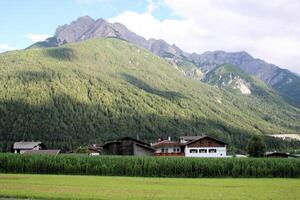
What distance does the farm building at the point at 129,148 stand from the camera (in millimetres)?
123875

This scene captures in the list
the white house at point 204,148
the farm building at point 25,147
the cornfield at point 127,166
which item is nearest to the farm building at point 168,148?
the white house at point 204,148

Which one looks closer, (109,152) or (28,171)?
(28,171)

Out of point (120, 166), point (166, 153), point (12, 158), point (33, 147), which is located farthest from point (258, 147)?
point (12, 158)

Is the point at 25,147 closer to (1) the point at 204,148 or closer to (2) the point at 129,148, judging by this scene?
(2) the point at 129,148

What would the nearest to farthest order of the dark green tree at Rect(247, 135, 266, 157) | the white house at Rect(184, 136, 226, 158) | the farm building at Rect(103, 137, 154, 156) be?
1. the farm building at Rect(103, 137, 154, 156)
2. the white house at Rect(184, 136, 226, 158)
3. the dark green tree at Rect(247, 135, 266, 157)

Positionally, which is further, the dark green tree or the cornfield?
the dark green tree

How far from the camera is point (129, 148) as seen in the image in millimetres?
A: 124062

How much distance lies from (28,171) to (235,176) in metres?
35.5

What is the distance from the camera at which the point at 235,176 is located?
8319 cm

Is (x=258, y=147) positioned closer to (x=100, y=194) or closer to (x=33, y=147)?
(x=33, y=147)

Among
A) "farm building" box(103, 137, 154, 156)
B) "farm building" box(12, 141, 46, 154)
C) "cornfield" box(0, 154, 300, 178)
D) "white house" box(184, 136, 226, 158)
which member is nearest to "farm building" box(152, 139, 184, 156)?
"white house" box(184, 136, 226, 158)

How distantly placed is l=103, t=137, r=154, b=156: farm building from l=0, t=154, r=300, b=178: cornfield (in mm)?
40947

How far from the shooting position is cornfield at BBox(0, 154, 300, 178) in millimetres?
80938

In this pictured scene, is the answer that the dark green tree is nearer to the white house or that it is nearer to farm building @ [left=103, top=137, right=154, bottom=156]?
the white house
